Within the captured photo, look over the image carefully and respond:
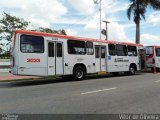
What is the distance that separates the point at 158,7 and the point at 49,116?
33152mm

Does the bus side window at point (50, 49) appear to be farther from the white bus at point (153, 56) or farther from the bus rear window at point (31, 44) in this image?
the white bus at point (153, 56)

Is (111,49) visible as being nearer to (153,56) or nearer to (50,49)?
(50,49)

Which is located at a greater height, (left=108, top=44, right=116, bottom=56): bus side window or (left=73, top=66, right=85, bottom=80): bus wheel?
(left=108, top=44, right=116, bottom=56): bus side window

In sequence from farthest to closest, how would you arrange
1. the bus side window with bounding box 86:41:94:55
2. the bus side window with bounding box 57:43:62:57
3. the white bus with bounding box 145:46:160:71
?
the white bus with bounding box 145:46:160:71
the bus side window with bounding box 86:41:94:55
the bus side window with bounding box 57:43:62:57

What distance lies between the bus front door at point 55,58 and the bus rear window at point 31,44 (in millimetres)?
682

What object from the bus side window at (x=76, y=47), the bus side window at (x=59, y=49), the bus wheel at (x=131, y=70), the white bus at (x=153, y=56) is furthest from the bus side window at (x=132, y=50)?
the bus side window at (x=59, y=49)

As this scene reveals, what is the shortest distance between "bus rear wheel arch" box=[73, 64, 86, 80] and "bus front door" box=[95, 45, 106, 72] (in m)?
1.49

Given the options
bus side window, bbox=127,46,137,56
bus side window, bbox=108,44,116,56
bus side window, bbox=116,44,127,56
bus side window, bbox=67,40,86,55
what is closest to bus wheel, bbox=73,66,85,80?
bus side window, bbox=67,40,86,55

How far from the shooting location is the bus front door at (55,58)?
1820 centimetres

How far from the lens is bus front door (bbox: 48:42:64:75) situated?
18.2m

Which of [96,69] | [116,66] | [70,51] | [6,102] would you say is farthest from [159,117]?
[116,66]

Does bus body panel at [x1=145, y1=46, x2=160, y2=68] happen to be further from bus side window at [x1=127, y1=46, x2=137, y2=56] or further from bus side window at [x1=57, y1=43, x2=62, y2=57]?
bus side window at [x1=57, y1=43, x2=62, y2=57]

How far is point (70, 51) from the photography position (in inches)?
771

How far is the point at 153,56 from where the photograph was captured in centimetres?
3000
